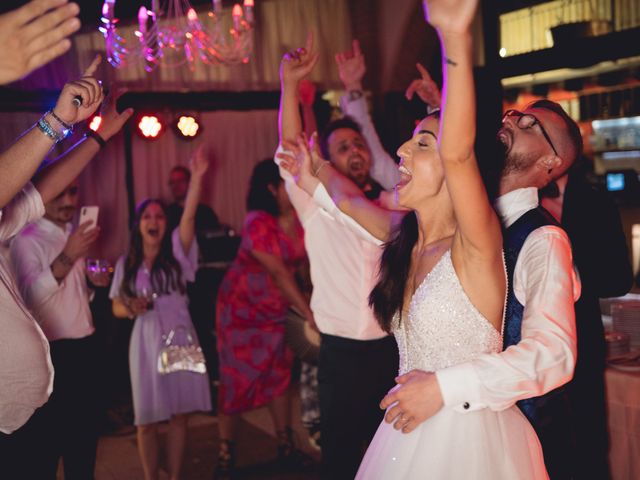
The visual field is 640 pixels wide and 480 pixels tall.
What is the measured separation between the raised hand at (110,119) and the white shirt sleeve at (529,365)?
148 cm

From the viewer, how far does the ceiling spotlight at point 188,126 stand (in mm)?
6598

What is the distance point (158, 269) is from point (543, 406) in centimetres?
237

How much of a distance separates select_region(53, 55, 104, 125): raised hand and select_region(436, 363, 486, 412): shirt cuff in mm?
1097

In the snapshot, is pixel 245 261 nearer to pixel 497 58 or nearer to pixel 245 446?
pixel 245 446

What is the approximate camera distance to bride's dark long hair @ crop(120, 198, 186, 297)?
3859 millimetres

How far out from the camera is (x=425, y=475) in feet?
5.46

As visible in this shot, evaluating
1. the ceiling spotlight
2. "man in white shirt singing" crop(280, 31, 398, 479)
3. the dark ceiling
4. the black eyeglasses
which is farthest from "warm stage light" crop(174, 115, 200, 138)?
the black eyeglasses

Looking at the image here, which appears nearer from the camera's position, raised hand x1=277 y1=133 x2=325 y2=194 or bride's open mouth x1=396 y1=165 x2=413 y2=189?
bride's open mouth x1=396 y1=165 x2=413 y2=189

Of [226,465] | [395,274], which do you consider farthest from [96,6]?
[395,274]

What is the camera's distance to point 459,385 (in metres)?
1.59

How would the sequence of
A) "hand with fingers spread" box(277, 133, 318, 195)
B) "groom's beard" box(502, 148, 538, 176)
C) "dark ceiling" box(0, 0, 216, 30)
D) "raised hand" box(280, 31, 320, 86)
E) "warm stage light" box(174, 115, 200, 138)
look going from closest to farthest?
"groom's beard" box(502, 148, 538, 176) < "hand with fingers spread" box(277, 133, 318, 195) < "raised hand" box(280, 31, 320, 86) < "dark ceiling" box(0, 0, 216, 30) < "warm stage light" box(174, 115, 200, 138)

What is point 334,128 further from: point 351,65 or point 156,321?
point 156,321

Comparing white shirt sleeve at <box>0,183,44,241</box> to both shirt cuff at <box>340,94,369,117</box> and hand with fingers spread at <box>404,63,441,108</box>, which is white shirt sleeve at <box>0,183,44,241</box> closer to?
hand with fingers spread at <box>404,63,441,108</box>

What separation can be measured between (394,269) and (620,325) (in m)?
1.82
